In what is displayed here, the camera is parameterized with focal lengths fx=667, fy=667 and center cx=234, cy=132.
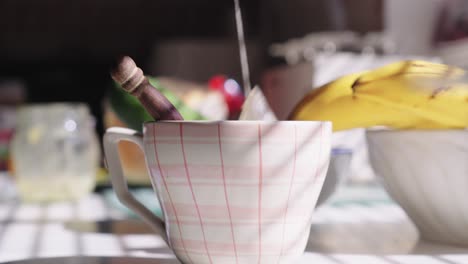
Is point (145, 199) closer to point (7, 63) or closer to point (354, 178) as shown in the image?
point (354, 178)

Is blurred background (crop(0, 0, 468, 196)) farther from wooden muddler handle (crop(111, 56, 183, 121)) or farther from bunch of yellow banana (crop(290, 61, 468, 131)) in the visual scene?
wooden muddler handle (crop(111, 56, 183, 121))

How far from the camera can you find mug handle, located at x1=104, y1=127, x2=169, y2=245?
468mm

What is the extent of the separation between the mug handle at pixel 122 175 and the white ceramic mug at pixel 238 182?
0.11 feet

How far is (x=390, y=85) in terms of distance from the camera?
530 millimetres

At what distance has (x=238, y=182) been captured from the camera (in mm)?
412

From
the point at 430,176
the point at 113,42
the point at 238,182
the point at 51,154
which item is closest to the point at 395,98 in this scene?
the point at 430,176

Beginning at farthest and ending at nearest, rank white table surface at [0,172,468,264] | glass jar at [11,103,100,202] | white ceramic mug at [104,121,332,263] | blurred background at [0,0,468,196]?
1. blurred background at [0,0,468,196]
2. glass jar at [11,103,100,202]
3. white table surface at [0,172,468,264]
4. white ceramic mug at [104,121,332,263]

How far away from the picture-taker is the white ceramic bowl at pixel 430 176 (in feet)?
1.83

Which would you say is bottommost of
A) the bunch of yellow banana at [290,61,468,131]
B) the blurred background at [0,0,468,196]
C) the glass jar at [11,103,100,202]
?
the glass jar at [11,103,100,202]

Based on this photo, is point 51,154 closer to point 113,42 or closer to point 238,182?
point 238,182

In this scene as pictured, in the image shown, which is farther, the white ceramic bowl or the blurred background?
the blurred background

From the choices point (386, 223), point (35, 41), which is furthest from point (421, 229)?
point (35, 41)

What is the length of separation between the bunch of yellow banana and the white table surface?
0.11 m

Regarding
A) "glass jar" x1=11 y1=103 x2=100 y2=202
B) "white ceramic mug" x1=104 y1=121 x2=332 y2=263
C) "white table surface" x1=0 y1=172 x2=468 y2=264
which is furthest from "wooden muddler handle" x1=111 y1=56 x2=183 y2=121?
"glass jar" x1=11 y1=103 x2=100 y2=202
